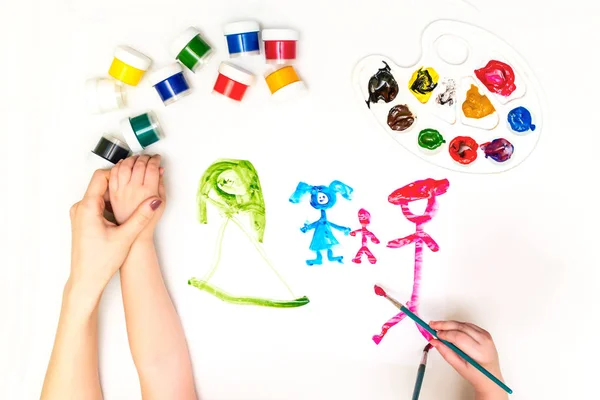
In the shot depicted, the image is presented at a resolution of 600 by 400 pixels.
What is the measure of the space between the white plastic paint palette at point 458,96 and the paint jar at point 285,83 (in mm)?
103

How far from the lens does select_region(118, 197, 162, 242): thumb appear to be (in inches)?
35.7

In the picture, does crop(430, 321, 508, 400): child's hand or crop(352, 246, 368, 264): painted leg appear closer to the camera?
crop(430, 321, 508, 400): child's hand

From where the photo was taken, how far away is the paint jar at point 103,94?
3.12 ft

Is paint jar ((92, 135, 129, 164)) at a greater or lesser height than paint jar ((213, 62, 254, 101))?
lesser

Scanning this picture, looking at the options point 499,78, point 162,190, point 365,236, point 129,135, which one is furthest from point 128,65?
point 499,78

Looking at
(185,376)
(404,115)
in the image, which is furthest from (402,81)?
(185,376)

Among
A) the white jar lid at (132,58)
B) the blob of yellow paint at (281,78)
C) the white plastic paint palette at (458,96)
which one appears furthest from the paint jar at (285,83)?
the white jar lid at (132,58)

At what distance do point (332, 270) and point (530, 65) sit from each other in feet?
1.59

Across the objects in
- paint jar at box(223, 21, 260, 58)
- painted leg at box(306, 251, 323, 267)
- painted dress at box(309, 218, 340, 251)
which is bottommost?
painted leg at box(306, 251, 323, 267)

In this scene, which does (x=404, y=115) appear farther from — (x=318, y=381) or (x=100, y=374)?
(x=100, y=374)

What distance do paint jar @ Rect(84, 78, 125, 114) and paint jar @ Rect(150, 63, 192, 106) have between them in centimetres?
7

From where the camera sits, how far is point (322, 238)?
3.14ft

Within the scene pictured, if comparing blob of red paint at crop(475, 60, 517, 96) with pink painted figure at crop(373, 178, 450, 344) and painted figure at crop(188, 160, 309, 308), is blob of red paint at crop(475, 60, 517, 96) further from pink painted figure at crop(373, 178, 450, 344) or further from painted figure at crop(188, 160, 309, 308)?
painted figure at crop(188, 160, 309, 308)

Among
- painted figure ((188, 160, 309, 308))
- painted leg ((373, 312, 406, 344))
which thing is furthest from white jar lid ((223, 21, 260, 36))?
painted leg ((373, 312, 406, 344))
